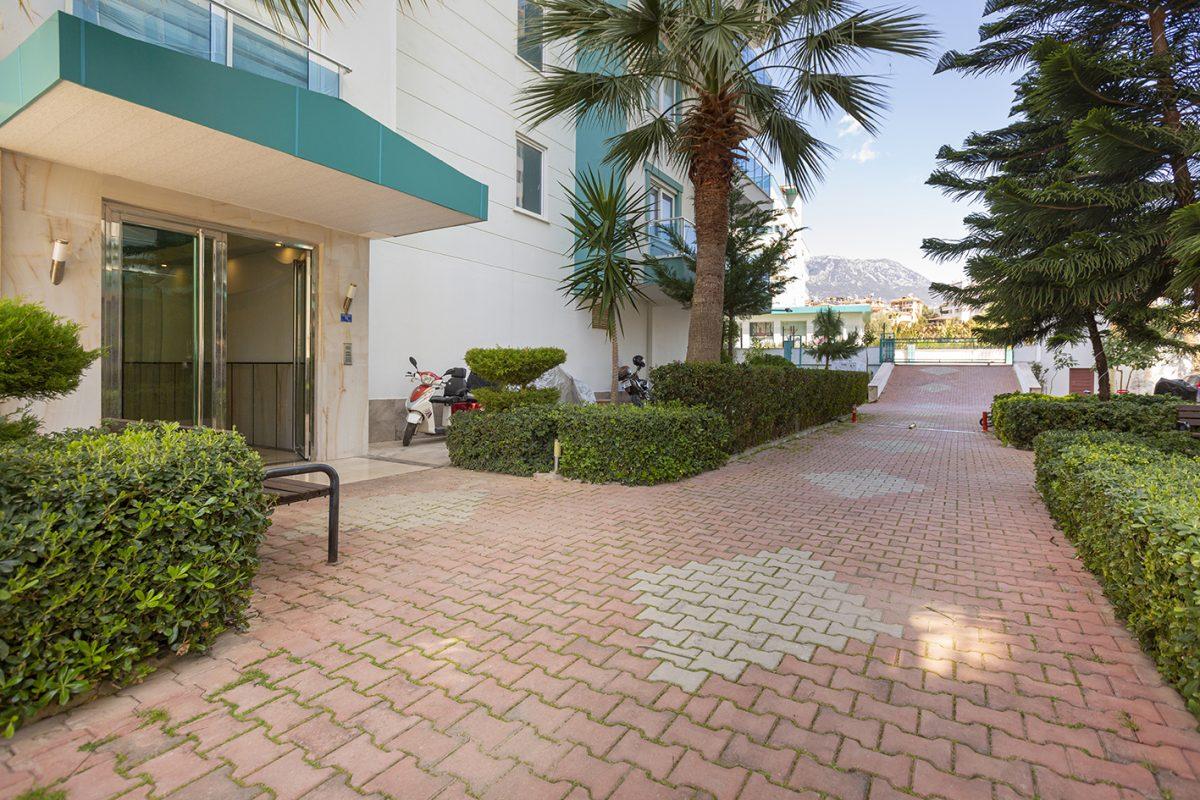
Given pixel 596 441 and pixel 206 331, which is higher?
pixel 206 331

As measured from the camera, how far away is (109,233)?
19.3ft

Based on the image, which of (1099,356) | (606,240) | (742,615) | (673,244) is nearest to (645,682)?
(742,615)

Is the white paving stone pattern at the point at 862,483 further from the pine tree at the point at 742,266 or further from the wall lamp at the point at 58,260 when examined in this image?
the wall lamp at the point at 58,260

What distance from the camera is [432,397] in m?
9.97

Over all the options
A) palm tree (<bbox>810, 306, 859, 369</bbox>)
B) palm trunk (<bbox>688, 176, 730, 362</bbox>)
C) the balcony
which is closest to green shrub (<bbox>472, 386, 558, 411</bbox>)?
palm trunk (<bbox>688, 176, 730, 362</bbox>)

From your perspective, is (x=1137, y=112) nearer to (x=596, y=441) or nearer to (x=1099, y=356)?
(x=1099, y=356)

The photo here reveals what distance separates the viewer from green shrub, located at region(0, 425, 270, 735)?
212 centimetres

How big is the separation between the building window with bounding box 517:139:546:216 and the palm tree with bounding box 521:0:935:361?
400 cm

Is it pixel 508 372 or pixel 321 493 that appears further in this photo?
pixel 508 372

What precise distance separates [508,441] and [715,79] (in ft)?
18.6

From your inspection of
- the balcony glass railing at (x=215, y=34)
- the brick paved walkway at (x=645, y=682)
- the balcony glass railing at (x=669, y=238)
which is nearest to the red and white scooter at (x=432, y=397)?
the balcony glass railing at (x=215, y=34)

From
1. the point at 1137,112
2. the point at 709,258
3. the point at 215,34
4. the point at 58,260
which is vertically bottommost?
the point at 58,260

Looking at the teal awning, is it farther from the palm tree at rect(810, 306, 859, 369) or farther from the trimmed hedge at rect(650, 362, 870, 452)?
the palm tree at rect(810, 306, 859, 369)

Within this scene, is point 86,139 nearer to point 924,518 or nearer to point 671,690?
point 671,690
